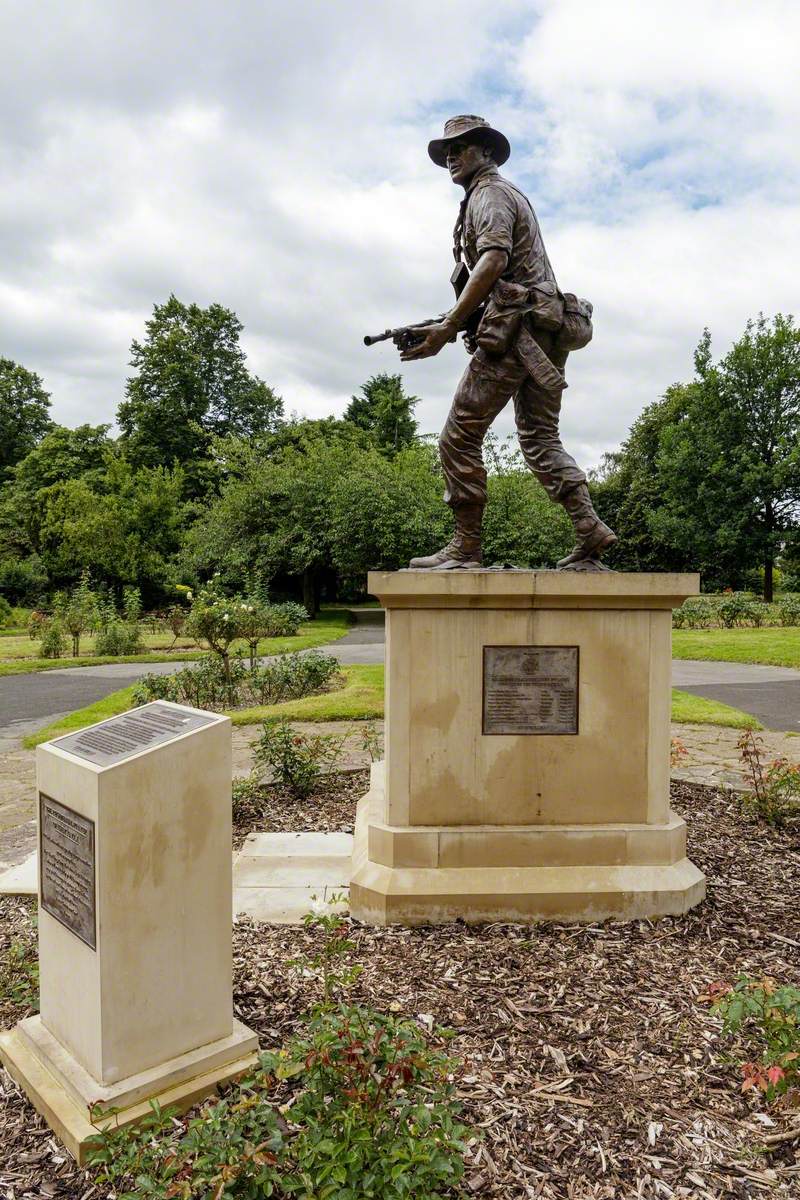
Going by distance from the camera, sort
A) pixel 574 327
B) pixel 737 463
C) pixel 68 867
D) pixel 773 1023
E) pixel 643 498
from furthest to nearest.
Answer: pixel 643 498 → pixel 737 463 → pixel 574 327 → pixel 68 867 → pixel 773 1023

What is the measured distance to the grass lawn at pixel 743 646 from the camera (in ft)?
50.1

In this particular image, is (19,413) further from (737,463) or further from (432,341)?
(432,341)

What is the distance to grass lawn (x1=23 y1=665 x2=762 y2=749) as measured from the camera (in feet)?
28.4

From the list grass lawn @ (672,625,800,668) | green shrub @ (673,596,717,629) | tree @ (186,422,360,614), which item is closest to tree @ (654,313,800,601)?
green shrub @ (673,596,717,629)

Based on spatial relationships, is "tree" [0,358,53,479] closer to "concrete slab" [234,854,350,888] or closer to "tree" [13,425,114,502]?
"tree" [13,425,114,502]

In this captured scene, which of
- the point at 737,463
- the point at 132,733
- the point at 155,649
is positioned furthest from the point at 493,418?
Result: the point at 737,463

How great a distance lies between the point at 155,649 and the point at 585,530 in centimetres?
1676

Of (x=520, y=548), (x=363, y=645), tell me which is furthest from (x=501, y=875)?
(x=520, y=548)

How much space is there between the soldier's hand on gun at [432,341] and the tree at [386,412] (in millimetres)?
40025

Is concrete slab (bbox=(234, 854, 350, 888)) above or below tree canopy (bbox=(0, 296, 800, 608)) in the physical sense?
below

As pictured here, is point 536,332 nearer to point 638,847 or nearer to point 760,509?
point 638,847

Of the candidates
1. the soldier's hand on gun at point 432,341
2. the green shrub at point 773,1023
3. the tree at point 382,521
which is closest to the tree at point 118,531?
the tree at point 382,521

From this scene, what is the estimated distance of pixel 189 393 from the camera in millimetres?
43594

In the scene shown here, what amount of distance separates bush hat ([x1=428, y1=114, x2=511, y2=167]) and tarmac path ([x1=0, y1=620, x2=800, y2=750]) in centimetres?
700
